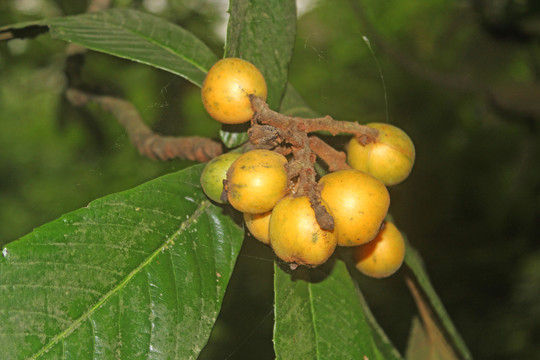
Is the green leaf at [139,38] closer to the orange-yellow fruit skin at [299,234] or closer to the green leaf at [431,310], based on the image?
the orange-yellow fruit skin at [299,234]

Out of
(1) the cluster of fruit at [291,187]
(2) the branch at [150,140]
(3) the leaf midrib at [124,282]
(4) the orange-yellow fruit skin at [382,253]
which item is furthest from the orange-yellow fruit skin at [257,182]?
(2) the branch at [150,140]

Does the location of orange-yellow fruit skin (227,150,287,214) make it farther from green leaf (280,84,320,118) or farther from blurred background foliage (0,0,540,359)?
blurred background foliage (0,0,540,359)

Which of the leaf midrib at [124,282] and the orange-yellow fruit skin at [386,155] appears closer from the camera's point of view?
the leaf midrib at [124,282]

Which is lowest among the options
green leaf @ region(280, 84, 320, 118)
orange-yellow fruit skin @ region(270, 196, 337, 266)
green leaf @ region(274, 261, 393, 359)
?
green leaf @ region(274, 261, 393, 359)

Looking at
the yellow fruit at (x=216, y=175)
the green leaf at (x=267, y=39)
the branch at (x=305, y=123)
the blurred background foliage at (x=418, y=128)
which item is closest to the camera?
the branch at (x=305, y=123)

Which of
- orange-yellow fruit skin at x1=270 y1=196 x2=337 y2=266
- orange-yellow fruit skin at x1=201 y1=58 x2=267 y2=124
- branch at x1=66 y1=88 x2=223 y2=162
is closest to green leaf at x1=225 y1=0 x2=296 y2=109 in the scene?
orange-yellow fruit skin at x1=201 y1=58 x2=267 y2=124
